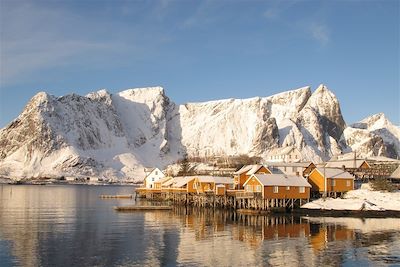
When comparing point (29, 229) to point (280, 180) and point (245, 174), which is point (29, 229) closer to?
point (280, 180)

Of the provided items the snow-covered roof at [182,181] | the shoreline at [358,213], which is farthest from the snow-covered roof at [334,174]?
the snow-covered roof at [182,181]

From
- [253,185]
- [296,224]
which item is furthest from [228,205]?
[296,224]

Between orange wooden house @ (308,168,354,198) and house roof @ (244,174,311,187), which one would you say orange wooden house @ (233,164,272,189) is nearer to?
orange wooden house @ (308,168,354,198)

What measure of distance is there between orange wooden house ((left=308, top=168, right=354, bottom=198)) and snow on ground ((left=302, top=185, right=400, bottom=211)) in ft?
5.93

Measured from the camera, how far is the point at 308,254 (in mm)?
30125

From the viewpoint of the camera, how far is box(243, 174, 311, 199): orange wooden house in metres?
55.4

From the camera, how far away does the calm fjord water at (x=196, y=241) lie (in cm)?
2817

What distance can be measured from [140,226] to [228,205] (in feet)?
67.0

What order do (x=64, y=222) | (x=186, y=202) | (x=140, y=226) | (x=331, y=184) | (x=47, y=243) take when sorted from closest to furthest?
1. (x=47, y=243)
2. (x=140, y=226)
3. (x=64, y=222)
4. (x=331, y=184)
5. (x=186, y=202)

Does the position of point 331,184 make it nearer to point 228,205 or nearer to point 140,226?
point 228,205

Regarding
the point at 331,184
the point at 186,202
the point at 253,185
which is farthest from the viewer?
the point at 186,202

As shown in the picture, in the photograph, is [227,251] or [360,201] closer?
[227,251]

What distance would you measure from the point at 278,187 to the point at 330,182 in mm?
8601

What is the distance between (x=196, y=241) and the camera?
35000mm
